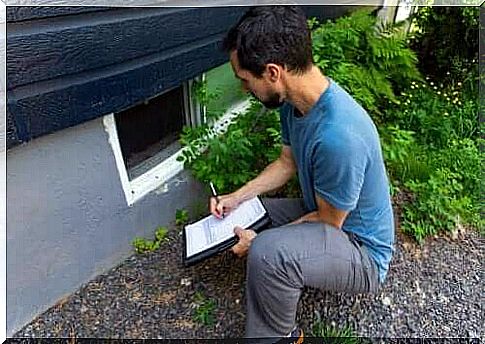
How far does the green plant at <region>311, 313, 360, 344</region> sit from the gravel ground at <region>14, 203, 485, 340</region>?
2cm

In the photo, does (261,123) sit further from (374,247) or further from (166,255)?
(374,247)

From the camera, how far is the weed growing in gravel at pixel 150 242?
8.82ft

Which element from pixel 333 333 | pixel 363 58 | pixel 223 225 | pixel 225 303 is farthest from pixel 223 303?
pixel 363 58

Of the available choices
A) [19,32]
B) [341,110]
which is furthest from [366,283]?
[19,32]

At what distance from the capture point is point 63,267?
236cm

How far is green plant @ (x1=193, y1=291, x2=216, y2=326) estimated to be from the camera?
2339 millimetres

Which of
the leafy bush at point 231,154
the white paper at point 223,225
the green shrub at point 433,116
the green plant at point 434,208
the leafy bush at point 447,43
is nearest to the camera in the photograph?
the white paper at point 223,225

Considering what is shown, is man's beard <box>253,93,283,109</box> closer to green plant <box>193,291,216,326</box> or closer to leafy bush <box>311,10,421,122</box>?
green plant <box>193,291,216,326</box>

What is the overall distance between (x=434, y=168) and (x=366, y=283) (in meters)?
1.32

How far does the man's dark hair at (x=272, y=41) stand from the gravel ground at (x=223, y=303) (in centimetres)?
99

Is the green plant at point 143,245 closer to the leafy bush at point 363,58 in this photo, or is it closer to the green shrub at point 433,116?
the leafy bush at point 363,58

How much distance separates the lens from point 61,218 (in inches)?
89.4

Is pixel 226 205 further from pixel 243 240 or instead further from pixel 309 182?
pixel 309 182

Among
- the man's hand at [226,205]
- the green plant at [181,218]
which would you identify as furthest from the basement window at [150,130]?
the man's hand at [226,205]
